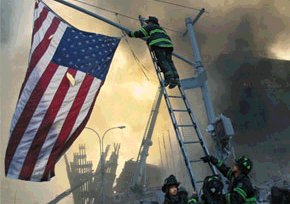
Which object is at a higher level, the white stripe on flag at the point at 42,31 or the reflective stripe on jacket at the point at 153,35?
the white stripe on flag at the point at 42,31

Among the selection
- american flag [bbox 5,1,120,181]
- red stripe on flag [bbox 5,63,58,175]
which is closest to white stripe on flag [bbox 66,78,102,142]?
american flag [bbox 5,1,120,181]

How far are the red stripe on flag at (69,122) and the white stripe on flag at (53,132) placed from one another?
2.3 inches

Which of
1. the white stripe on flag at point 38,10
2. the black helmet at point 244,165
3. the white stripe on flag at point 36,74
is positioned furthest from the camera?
the white stripe on flag at point 38,10

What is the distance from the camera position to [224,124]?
7.56 m

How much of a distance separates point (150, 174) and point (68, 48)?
175ft

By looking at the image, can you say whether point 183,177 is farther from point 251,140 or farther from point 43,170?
point 43,170

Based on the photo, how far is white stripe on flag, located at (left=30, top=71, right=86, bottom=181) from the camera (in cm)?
637

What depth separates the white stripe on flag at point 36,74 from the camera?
21.6 feet

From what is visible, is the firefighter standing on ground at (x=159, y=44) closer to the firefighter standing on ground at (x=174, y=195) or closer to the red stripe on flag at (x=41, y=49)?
the red stripe on flag at (x=41, y=49)

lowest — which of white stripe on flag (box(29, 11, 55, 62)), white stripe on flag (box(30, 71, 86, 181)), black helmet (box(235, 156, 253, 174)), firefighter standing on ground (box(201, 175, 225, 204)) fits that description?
firefighter standing on ground (box(201, 175, 225, 204))

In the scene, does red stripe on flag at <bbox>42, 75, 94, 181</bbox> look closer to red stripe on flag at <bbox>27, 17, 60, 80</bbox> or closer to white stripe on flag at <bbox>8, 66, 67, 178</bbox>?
white stripe on flag at <bbox>8, 66, 67, 178</bbox>

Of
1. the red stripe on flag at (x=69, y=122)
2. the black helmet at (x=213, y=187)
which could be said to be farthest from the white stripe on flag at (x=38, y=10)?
the black helmet at (x=213, y=187)

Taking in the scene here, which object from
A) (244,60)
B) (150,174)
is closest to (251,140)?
(244,60)

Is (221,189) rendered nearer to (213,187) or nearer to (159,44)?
(213,187)
